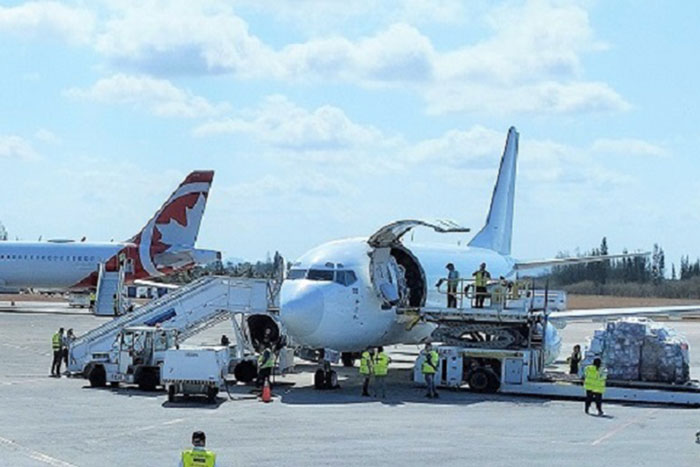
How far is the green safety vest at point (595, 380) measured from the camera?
26906 mm

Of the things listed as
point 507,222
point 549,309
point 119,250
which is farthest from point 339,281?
point 119,250

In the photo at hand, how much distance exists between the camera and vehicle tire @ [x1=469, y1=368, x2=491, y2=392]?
1236 inches

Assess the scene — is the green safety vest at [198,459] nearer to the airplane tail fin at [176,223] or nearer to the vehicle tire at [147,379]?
the vehicle tire at [147,379]

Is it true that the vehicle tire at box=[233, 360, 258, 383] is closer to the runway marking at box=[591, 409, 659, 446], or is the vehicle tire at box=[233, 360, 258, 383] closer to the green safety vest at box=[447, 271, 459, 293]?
the green safety vest at box=[447, 271, 459, 293]

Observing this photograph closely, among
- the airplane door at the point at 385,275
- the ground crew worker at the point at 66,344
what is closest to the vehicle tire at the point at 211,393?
the airplane door at the point at 385,275

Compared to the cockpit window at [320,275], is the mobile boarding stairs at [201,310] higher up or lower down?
lower down

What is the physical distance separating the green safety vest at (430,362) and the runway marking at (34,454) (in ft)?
39.4

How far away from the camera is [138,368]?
1223 inches

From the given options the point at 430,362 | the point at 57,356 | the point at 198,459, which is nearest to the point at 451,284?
the point at 430,362

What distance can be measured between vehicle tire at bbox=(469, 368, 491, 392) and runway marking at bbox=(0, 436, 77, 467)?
1421 cm

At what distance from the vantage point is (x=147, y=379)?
1214 inches

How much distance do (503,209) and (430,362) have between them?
786 inches

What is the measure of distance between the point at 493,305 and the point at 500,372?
2.45 meters

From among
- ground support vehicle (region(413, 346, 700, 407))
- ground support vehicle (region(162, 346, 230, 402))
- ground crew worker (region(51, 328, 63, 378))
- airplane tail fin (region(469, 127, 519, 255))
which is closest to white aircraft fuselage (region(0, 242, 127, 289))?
airplane tail fin (region(469, 127, 519, 255))
